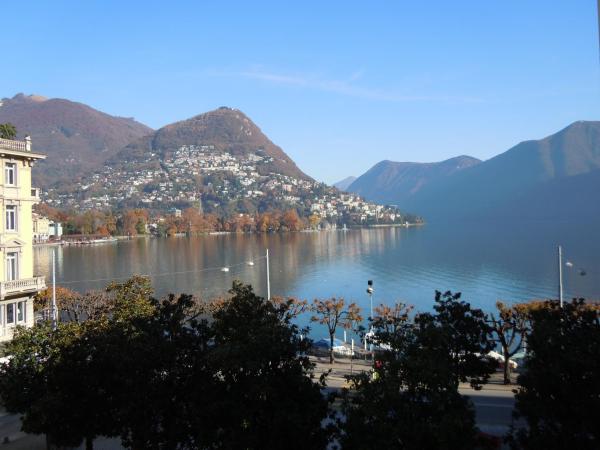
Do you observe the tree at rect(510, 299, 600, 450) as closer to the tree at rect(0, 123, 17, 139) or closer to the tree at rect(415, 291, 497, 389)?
the tree at rect(415, 291, 497, 389)

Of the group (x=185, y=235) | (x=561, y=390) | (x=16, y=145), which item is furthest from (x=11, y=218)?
(x=185, y=235)

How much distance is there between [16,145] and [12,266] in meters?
4.34

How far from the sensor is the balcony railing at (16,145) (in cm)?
1876

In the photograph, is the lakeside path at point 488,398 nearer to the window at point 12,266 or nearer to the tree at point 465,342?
the tree at point 465,342

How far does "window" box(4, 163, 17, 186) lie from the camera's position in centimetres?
1900

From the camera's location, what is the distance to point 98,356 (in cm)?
Answer: 1064

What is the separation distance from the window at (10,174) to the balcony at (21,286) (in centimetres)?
345

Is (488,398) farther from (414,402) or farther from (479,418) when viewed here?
(414,402)

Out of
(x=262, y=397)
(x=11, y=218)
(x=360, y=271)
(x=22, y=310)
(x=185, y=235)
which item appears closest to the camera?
(x=262, y=397)

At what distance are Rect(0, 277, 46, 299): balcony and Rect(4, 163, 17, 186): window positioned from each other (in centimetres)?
345

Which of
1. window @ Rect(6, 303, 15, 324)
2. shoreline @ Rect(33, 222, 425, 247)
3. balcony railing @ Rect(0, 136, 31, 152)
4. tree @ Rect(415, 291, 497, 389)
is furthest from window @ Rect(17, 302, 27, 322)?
shoreline @ Rect(33, 222, 425, 247)

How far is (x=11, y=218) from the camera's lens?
63.9ft

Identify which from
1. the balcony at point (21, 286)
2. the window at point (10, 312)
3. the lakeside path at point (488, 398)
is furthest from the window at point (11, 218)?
the lakeside path at point (488, 398)

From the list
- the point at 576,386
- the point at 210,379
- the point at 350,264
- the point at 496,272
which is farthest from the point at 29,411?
the point at 350,264
